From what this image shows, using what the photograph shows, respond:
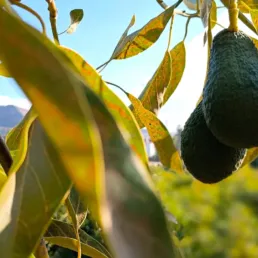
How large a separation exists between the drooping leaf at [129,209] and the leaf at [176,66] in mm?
593

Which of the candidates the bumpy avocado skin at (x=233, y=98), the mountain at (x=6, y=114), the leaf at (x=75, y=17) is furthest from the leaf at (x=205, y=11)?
the leaf at (x=75, y=17)

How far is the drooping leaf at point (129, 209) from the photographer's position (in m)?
0.19

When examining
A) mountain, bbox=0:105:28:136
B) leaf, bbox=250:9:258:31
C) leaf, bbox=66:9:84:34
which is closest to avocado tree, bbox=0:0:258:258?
mountain, bbox=0:105:28:136

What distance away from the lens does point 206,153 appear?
65cm

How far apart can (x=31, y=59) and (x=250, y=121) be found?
39 cm

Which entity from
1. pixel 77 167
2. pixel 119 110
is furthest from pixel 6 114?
pixel 77 167

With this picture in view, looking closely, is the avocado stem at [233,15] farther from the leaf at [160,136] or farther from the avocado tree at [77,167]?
the avocado tree at [77,167]

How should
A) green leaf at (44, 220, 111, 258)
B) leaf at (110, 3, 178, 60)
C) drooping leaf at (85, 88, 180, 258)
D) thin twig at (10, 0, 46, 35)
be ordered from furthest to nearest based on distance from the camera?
leaf at (110, 3, 178, 60), green leaf at (44, 220, 111, 258), thin twig at (10, 0, 46, 35), drooping leaf at (85, 88, 180, 258)

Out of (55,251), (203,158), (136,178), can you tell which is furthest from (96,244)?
(55,251)

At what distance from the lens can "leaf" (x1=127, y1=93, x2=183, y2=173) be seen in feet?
2.16

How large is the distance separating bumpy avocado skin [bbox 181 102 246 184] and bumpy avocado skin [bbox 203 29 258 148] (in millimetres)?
52

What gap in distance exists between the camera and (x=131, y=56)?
0.76 metres

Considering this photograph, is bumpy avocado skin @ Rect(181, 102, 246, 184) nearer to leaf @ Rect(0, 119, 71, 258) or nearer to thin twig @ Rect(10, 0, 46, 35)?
thin twig @ Rect(10, 0, 46, 35)

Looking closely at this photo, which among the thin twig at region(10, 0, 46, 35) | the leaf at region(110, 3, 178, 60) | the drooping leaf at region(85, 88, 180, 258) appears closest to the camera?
the drooping leaf at region(85, 88, 180, 258)
